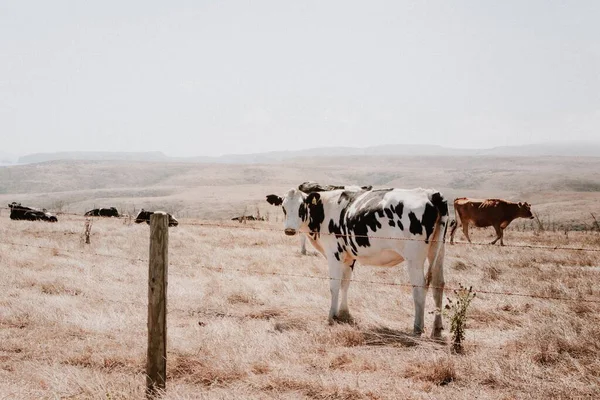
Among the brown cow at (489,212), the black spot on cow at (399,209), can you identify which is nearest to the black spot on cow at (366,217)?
the black spot on cow at (399,209)

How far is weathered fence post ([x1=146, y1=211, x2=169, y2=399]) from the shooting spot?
171 inches

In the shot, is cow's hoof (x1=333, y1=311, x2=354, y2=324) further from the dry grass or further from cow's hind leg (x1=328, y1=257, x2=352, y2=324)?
the dry grass

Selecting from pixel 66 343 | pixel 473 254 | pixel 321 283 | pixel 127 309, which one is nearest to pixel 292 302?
pixel 321 283

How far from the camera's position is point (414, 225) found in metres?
6.98

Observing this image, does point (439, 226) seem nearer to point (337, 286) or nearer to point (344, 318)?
point (337, 286)

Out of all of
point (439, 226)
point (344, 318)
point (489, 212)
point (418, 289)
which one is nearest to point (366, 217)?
point (439, 226)

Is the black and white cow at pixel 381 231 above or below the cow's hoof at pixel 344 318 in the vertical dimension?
above

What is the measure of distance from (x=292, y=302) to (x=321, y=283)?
1684mm

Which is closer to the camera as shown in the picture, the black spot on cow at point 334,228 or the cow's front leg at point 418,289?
the cow's front leg at point 418,289

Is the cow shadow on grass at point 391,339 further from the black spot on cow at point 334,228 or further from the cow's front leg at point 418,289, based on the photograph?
the black spot on cow at point 334,228

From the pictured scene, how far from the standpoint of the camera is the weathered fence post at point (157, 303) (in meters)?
4.36

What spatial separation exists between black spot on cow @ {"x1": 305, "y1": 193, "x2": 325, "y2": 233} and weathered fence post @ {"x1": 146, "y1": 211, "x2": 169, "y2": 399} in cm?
459

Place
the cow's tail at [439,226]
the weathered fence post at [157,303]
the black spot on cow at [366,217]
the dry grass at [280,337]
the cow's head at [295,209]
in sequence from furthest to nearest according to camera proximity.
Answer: the cow's head at [295,209], the black spot on cow at [366,217], the cow's tail at [439,226], the dry grass at [280,337], the weathered fence post at [157,303]

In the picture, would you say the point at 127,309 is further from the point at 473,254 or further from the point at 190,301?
the point at 473,254
